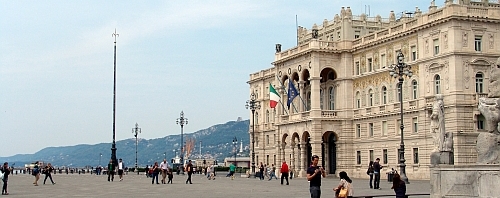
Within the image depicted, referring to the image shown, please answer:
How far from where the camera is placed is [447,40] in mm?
55438

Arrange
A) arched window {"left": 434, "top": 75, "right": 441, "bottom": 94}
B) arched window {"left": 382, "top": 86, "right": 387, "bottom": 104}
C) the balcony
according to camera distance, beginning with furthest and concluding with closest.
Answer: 1. the balcony
2. arched window {"left": 382, "top": 86, "right": 387, "bottom": 104}
3. arched window {"left": 434, "top": 75, "right": 441, "bottom": 94}

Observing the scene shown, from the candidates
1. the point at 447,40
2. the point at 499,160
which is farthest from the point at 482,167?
the point at 447,40

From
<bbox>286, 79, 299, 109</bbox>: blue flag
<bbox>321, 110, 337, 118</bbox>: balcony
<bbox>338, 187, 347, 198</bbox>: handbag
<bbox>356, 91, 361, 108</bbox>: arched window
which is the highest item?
<bbox>286, 79, 299, 109</bbox>: blue flag

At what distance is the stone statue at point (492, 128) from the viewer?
20062mm

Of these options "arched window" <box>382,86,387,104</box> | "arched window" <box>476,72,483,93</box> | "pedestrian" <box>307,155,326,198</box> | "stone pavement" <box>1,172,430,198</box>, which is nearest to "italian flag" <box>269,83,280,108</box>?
"arched window" <box>382,86,387,104</box>

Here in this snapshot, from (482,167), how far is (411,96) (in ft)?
135

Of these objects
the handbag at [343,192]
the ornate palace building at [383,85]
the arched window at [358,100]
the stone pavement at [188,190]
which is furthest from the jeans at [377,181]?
the arched window at [358,100]

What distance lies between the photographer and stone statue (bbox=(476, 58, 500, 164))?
2006 cm

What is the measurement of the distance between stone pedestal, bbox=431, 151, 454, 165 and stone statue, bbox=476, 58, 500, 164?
5.64 feet

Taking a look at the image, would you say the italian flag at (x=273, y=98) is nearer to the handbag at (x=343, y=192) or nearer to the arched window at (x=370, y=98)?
the arched window at (x=370, y=98)

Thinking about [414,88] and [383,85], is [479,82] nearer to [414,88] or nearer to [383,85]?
[414,88]

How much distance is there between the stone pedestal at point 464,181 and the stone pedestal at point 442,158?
0.27m

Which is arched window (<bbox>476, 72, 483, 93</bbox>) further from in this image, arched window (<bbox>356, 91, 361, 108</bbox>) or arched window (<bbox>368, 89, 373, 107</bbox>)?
arched window (<bbox>356, 91, 361, 108</bbox>)

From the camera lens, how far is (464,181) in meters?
20.9
